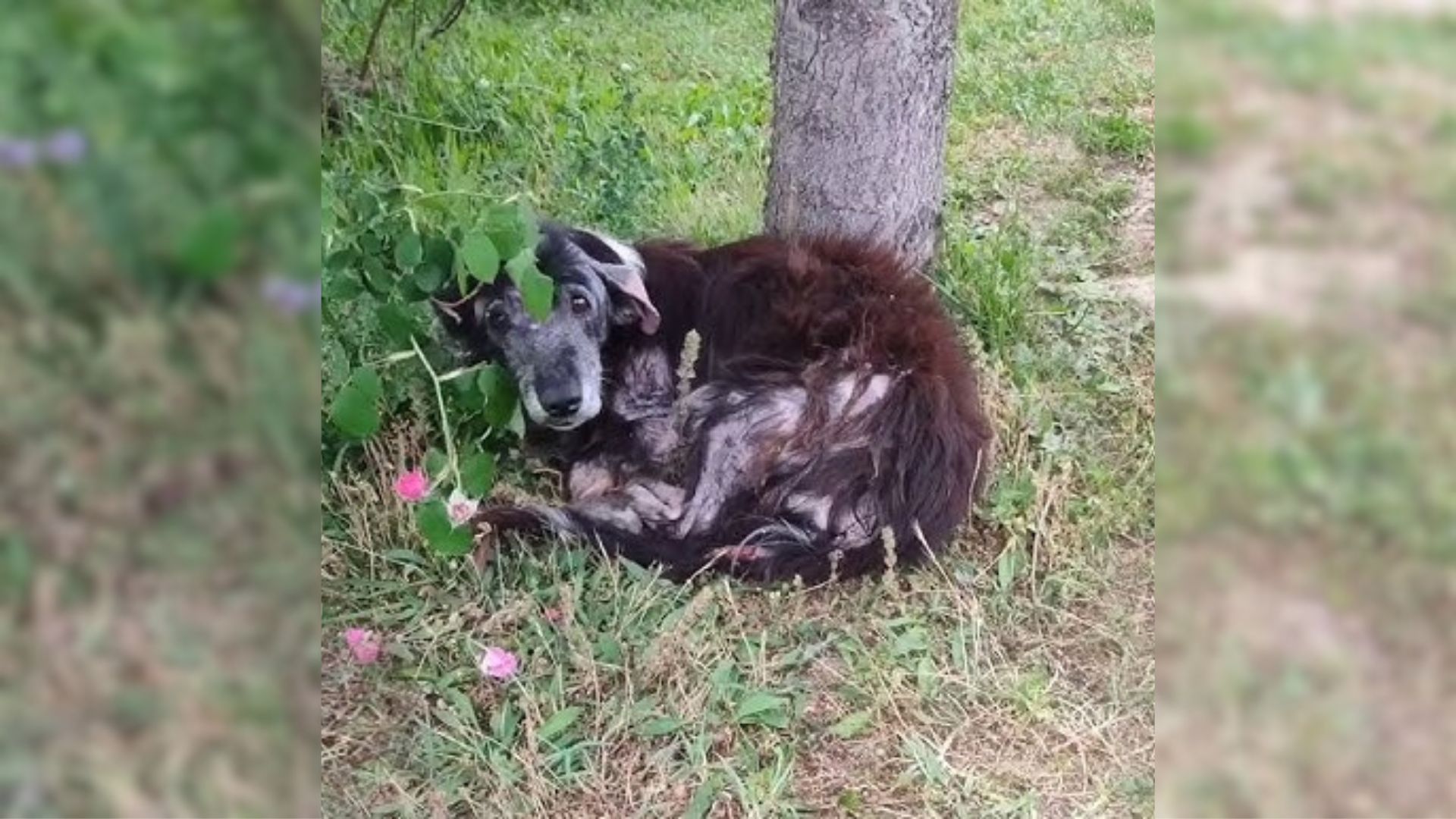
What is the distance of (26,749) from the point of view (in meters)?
0.92

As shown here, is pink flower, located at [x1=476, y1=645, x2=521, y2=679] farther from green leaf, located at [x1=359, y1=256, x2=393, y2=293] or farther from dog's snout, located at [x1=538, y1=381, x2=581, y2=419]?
green leaf, located at [x1=359, y1=256, x2=393, y2=293]

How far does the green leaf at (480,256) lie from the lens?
2.83 meters

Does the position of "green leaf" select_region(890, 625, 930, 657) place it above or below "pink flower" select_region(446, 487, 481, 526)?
below

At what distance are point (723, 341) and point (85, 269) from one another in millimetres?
2862

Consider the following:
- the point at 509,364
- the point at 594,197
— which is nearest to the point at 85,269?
the point at 509,364

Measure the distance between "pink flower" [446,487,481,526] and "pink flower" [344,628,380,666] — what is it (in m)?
0.29

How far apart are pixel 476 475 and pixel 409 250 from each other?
1.78 ft

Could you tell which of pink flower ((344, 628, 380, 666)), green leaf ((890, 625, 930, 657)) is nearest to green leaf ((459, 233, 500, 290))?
pink flower ((344, 628, 380, 666))

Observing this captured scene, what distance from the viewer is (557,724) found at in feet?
8.39

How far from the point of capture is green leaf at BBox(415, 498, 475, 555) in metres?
2.81

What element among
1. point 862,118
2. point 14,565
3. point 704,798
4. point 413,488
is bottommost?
point 704,798

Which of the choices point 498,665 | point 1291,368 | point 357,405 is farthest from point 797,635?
point 1291,368

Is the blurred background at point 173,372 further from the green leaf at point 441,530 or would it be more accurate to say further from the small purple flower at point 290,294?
the green leaf at point 441,530

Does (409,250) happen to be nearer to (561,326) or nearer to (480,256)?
(480,256)
